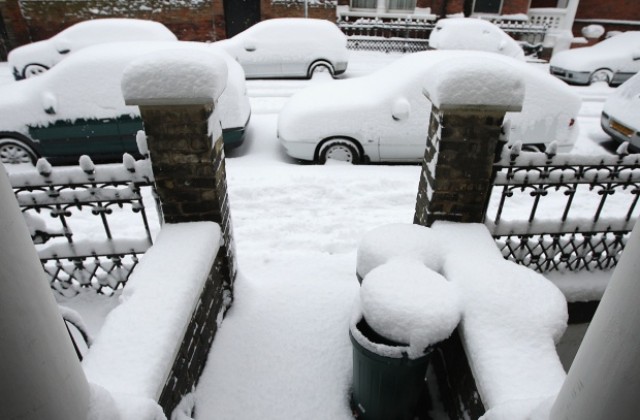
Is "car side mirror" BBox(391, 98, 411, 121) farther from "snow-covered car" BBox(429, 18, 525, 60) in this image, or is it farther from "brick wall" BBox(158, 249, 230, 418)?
"snow-covered car" BBox(429, 18, 525, 60)

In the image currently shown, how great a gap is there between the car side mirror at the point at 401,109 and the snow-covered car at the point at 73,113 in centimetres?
253

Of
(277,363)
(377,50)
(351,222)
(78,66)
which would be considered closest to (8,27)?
(78,66)

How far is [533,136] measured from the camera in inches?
246

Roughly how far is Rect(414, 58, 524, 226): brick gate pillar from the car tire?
9.27 m

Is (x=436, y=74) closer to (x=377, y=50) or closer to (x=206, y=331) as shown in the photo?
(x=206, y=331)

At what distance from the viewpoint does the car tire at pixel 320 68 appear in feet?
38.1

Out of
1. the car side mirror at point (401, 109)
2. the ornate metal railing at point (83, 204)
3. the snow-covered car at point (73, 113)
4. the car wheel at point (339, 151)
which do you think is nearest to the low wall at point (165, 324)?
the ornate metal railing at point (83, 204)

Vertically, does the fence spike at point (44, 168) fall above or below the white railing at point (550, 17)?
above

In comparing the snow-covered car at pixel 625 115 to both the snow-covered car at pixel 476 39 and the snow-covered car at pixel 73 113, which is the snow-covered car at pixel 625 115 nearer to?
the snow-covered car at pixel 476 39

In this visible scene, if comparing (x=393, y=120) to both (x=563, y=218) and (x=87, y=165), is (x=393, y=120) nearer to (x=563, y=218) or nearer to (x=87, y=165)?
(x=563, y=218)

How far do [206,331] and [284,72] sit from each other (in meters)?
10.0

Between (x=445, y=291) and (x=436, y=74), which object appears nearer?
(x=445, y=291)

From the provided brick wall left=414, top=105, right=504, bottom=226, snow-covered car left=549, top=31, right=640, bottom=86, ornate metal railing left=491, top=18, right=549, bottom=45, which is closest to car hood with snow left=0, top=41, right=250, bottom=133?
brick wall left=414, top=105, right=504, bottom=226

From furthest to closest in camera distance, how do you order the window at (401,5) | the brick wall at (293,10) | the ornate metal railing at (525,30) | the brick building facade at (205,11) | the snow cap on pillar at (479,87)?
the window at (401,5) < the ornate metal railing at (525,30) < the brick wall at (293,10) < the brick building facade at (205,11) < the snow cap on pillar at (479,87)
